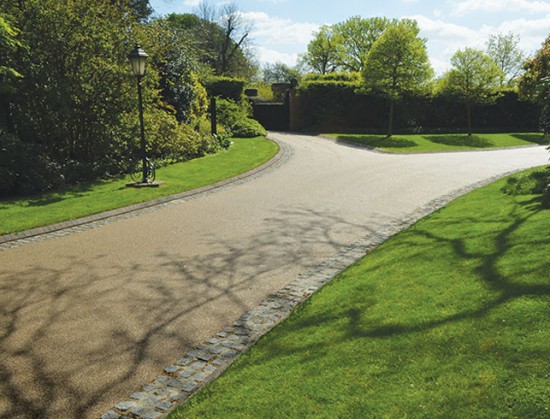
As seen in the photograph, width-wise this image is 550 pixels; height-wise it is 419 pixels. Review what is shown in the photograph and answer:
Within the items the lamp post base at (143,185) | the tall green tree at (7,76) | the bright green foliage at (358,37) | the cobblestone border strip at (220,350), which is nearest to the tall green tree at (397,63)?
the lamp post base at (143,185)

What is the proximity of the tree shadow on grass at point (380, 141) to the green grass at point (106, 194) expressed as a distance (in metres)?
10.4

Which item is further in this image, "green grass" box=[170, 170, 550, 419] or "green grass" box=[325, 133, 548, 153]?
"green grass" box=[325, 133, 548, 153]

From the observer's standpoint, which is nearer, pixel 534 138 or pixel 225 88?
pixel 225 88

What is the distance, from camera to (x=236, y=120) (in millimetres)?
31344

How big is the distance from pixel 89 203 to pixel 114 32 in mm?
7310

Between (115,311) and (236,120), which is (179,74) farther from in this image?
(115,311)

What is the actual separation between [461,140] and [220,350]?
31.1m

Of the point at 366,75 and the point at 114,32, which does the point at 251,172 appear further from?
the point at 366,75

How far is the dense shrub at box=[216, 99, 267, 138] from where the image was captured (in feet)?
98.7

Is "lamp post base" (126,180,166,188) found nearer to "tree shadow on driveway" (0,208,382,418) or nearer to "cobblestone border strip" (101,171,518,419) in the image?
"tree shadow on driveway" (0,208,382,418)

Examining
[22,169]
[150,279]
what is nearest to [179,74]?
[22,169]

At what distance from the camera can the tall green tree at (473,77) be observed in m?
33.5

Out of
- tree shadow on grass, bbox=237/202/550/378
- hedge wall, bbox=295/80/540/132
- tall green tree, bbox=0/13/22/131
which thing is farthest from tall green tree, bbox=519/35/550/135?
hedge wall, bbox=295/80/540/132

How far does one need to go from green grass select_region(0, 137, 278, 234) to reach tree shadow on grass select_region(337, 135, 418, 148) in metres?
10.4
